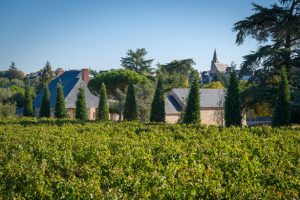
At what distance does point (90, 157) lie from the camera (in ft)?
41.8

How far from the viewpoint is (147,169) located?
11.0 metres

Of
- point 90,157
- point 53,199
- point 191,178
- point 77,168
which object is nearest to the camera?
point 53,199

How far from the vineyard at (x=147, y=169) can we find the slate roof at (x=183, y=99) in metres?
29.0

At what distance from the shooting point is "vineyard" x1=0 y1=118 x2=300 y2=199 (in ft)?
26.8

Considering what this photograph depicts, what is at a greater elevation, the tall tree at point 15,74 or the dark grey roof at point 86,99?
the tall tree at point 15,74

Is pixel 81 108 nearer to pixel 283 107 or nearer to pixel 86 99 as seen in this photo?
pixel 86 99

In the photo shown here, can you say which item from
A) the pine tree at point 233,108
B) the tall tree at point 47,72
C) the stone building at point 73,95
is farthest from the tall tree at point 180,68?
the pine tree at point 233,108

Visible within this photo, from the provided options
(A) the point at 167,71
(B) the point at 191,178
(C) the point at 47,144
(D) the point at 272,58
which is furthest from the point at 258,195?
(A) the point at 167,71

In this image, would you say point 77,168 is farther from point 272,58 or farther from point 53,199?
point 272,58

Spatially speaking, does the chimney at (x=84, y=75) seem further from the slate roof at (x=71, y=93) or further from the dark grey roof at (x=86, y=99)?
the dark grey roof at (x=86, y=99)

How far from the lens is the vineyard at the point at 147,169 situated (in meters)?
8.17

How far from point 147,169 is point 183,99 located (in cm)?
3603

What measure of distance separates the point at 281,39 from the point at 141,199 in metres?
23.5

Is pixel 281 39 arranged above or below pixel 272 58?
above
